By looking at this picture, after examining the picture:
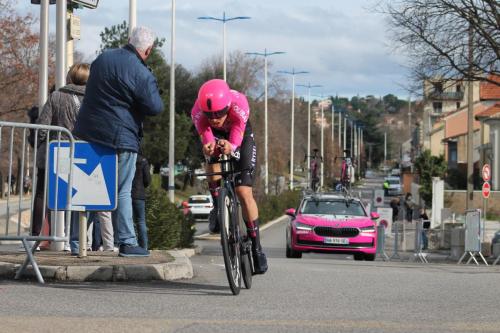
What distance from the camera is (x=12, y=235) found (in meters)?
9.95

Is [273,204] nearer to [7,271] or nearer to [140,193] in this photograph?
[140,193]

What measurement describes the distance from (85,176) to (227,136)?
1.30m

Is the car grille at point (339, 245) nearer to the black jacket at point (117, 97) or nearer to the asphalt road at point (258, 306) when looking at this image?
the asphalt road at point (258, 306)

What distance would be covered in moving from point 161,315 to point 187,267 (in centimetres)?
262

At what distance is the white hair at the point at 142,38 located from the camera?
30.8 feet

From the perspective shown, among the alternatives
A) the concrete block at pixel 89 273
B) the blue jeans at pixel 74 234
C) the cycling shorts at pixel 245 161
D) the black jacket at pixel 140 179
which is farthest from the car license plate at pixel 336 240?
the cycling shorts at pixel 245 161

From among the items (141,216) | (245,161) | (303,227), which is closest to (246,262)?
(245,161)

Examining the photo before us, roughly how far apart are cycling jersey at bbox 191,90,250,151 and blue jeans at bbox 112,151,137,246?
0.82 m

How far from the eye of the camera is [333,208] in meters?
24.8

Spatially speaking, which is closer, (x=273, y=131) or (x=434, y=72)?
(x=434, y=72)

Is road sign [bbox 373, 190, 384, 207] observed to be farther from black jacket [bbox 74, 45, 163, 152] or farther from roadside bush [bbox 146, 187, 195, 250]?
black jacket [bbox 74, 45, 163, 152]

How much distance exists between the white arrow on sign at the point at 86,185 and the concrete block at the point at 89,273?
0.55 meters

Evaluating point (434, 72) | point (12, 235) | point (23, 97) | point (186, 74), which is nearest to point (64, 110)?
point (12, 235)

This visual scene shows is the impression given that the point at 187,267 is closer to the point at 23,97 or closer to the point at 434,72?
the point at 434,72
